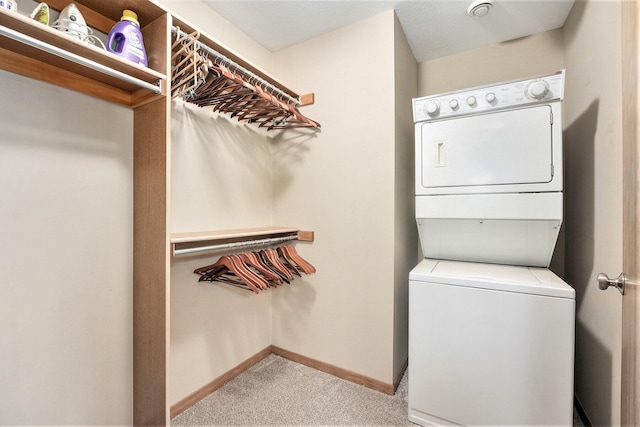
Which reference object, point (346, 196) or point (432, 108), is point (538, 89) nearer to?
point (432, 108)

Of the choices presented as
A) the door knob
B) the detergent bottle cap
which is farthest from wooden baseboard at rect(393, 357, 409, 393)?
the detergent bottle cap

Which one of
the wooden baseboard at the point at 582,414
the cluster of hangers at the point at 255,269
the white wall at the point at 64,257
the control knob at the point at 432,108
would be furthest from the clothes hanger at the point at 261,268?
the wooden baseboard at the point at 582,414

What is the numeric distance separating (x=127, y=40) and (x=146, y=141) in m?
0.41

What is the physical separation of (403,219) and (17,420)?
2152mm

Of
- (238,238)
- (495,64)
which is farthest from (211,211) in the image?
(495,64)

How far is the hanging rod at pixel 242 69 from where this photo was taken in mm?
1310

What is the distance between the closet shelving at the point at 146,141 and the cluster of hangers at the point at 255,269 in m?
0.27

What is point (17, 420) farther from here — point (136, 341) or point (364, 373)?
point (364, 373)

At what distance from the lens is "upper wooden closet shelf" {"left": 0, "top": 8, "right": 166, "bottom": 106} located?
2.84 ft

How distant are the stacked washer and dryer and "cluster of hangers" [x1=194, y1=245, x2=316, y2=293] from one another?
798mm

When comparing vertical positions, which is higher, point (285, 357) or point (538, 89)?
point (538, 89)

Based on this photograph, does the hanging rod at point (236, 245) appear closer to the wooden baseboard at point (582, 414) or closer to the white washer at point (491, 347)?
the white washer at point (491, 347)

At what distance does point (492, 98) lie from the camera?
1542mm

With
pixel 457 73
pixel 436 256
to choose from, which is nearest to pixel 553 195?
pixel 436 256
